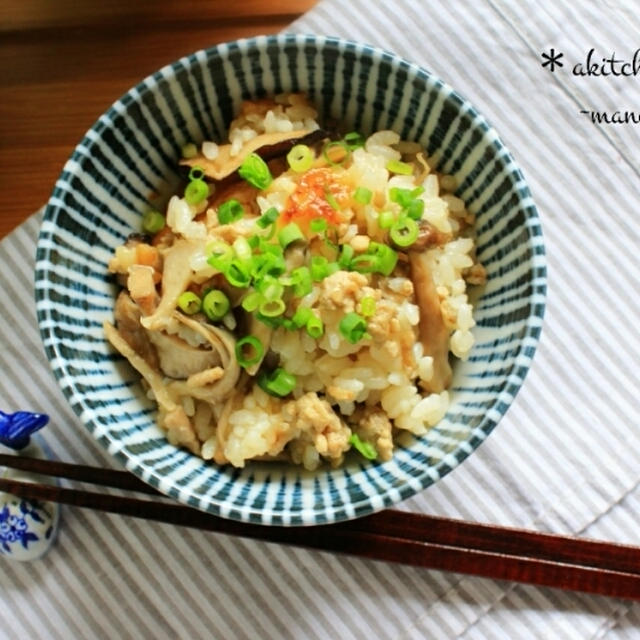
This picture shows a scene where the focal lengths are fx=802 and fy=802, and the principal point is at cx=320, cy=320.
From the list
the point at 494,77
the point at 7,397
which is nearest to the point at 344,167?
the point at 494,77

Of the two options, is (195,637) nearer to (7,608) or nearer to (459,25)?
(7,608)

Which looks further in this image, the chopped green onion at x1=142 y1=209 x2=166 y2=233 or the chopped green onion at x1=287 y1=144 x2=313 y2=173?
the chopped green onion at x1=142 y1=209 x2=166 y2=233

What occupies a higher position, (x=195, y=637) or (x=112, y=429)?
(x=112, y=429)

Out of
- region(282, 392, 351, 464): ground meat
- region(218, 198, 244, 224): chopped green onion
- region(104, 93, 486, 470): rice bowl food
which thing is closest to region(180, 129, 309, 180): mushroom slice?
region(104, 93, 486, 470): rice bowl food

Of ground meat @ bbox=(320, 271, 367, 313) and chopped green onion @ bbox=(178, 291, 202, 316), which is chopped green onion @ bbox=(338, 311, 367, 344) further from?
chopped green onion @ bbox=(178, 291, 202, 316)

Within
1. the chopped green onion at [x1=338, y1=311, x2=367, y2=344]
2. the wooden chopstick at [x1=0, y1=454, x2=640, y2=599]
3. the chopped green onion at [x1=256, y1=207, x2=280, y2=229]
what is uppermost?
the chopped green onion at [x1=256, y1=207, x2=280, y2=229]

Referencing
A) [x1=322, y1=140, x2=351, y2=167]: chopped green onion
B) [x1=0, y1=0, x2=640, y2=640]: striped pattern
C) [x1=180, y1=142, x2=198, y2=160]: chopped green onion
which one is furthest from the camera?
[x1=0, y1=0, x2=640, y2=640]: striped pattern

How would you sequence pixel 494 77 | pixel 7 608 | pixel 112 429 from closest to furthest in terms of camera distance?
pixel 112 429, pixel 7 608, pixel 494 77

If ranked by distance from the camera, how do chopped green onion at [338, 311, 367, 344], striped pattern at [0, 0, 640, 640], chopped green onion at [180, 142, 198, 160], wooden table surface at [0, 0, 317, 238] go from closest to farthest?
chopped green onion at [338, 311, 367, 344] → chopped green onion at [180, 142, 198, 160] → striped pattern at [0, 0, 640, 640] → wooden table surface at [0, 0, 317, 238]
